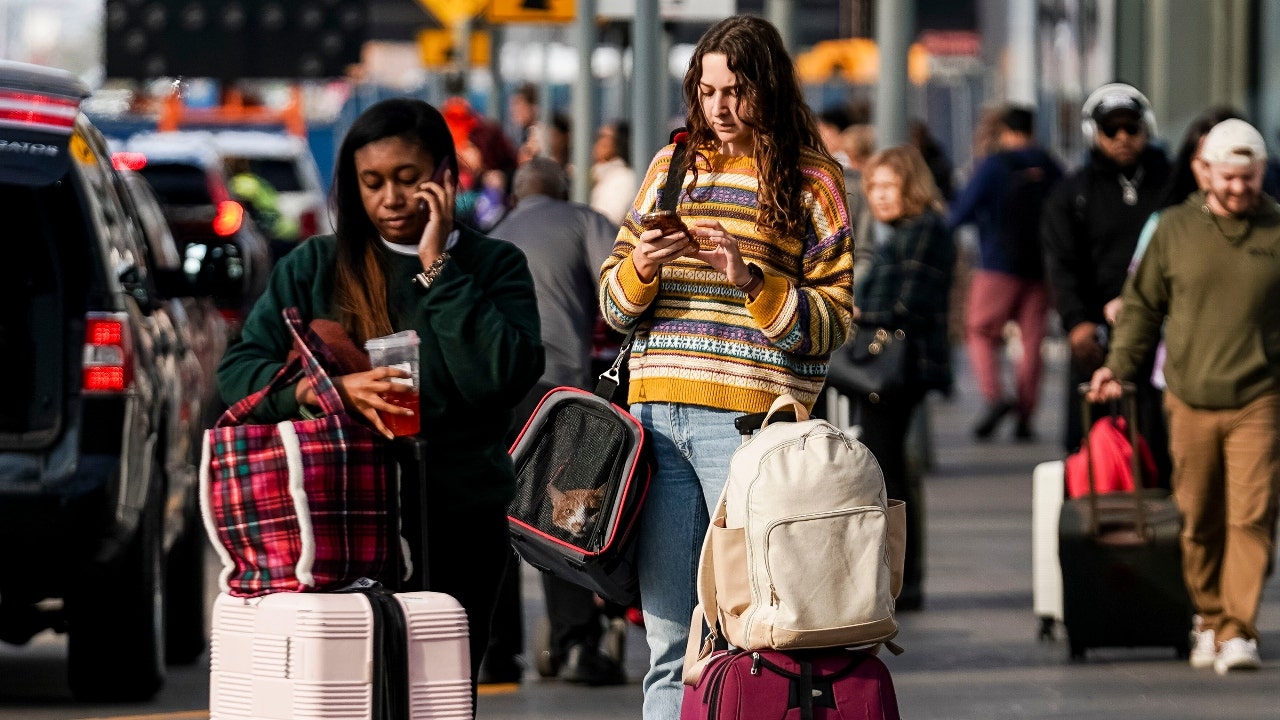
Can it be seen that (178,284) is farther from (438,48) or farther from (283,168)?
(283,168)

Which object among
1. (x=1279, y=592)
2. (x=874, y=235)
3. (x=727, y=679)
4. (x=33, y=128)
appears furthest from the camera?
(x=1279, y=592)

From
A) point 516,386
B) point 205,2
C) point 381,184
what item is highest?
point 205,2

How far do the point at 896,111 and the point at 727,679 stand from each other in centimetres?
1057

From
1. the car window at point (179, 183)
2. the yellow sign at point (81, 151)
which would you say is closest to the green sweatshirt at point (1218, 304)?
the yellow sign at point (81, 151)

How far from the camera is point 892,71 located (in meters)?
15.8

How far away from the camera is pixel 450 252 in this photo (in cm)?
522

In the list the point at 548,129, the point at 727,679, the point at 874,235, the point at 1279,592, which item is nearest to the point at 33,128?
the point at 727,679

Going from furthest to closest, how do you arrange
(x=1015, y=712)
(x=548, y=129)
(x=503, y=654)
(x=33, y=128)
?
1. (x=548, y=129)
2. (x=503, y=654)
3. (x=1015, y=712)
4. (x=33, y=128)

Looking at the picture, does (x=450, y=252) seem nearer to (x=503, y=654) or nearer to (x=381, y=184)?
(x=381, y=184)

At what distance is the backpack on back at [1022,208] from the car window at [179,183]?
25.1ft

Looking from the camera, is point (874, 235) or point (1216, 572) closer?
point (1216, 572)

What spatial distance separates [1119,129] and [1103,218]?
36cm

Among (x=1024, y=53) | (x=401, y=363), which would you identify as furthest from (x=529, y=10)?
(x=1024, y=53)

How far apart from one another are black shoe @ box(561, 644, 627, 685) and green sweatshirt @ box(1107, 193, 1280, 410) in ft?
6.81
